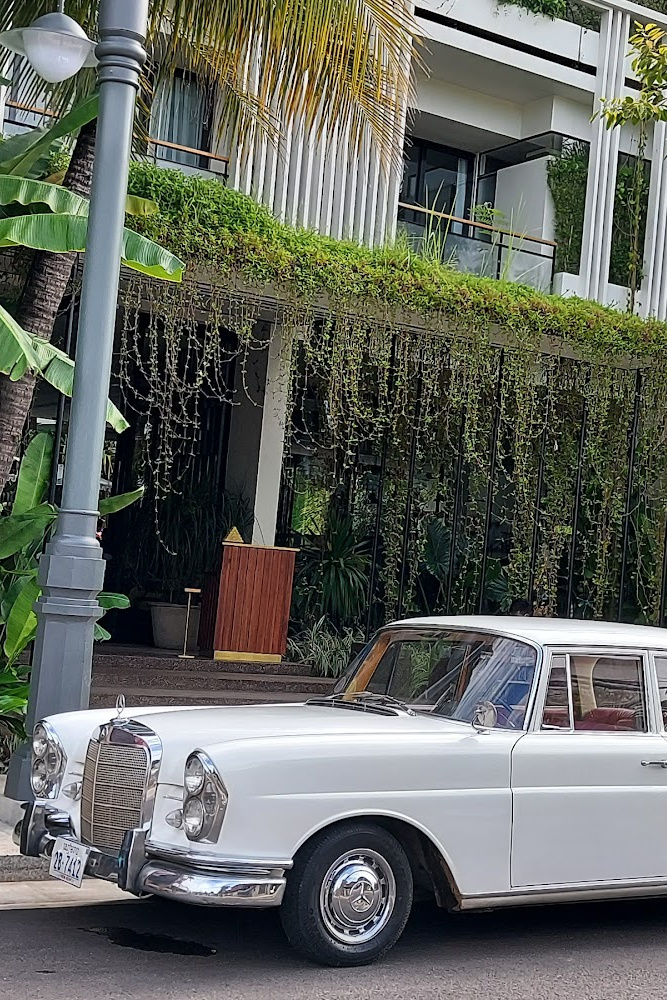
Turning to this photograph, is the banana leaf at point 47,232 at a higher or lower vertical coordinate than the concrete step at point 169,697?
higher

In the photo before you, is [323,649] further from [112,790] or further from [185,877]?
[185,877]

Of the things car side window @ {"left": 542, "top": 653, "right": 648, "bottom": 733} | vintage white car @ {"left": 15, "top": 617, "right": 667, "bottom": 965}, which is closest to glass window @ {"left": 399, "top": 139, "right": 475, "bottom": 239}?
car side window @ {"left": 542, "top": 653, "right": 648, "bottom": 733}

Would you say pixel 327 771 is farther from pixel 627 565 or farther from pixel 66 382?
pixel 627 565

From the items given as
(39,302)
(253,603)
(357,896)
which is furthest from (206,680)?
(357,896)

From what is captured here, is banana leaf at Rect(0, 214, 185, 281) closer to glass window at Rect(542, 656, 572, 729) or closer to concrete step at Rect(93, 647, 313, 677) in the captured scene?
glass window at Rect(542, 656, 572, 729)

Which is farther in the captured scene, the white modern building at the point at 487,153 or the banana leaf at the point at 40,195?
the white modern building at the point at 487,153

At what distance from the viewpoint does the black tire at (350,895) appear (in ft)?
15.6

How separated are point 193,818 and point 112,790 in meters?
0.49

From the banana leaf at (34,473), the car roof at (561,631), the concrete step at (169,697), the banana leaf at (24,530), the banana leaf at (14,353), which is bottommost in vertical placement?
the concrete step at (169,697)

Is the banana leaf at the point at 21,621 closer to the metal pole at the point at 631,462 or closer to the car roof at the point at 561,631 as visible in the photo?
the car roof at the point at 561,631

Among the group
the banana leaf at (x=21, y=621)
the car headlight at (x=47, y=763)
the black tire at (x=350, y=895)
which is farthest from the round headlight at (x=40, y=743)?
the banana leaf at (x=21, y=621)

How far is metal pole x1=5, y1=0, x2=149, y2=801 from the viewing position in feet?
21.8

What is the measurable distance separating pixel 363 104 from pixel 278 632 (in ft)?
17.4

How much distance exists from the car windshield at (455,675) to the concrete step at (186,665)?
17.0 ft
